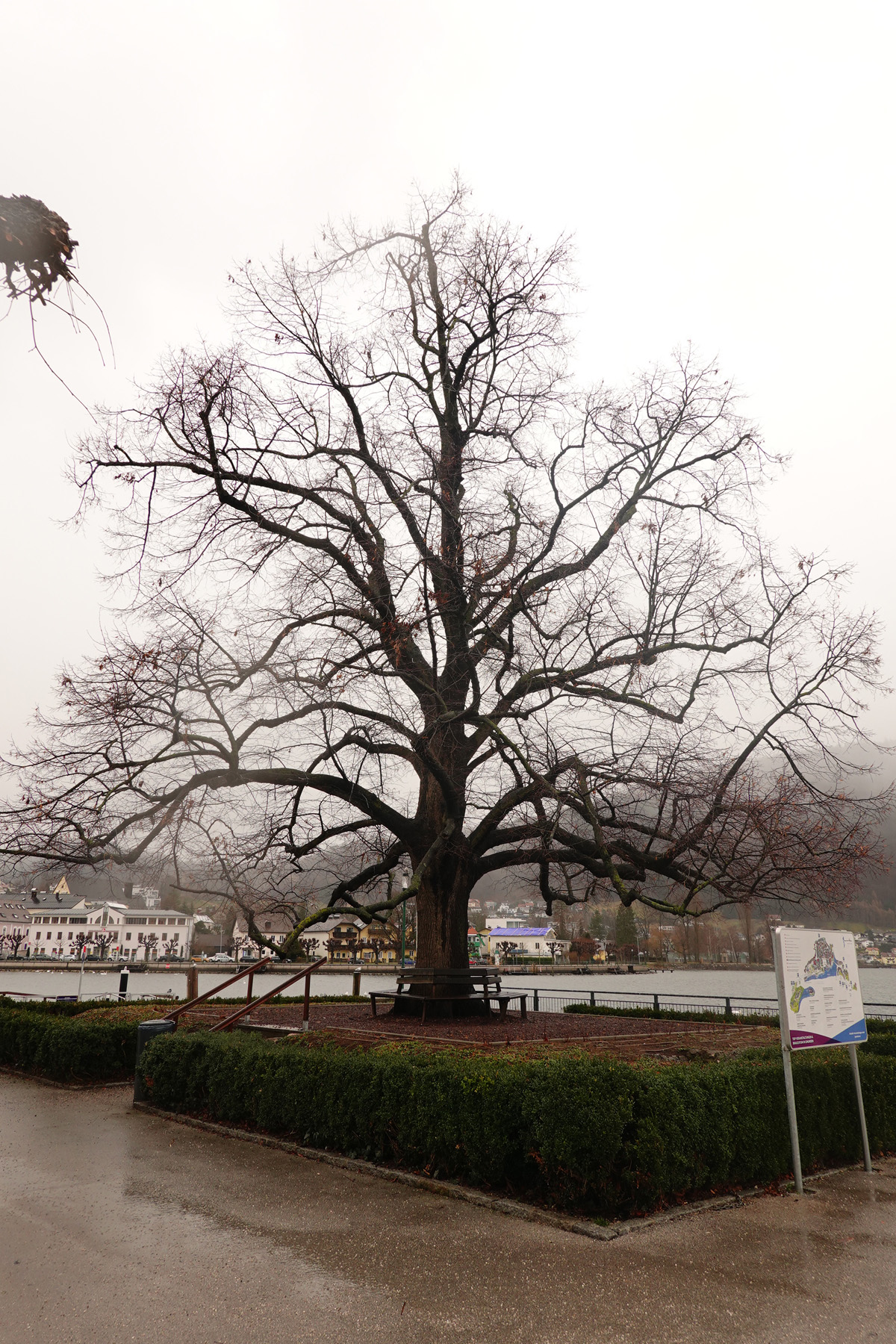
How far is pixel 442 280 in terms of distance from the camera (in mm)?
19750

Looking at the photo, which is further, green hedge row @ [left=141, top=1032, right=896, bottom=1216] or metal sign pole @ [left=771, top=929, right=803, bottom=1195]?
metal sign pole @ [left=771, top=929, right=803, bottom=1195]

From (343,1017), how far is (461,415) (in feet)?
42.9

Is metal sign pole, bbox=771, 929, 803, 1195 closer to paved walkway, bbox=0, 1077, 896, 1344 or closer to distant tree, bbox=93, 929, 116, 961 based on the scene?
paved walkway, bbox=0, 1077, 896, 1344

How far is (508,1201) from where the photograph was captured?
696cm

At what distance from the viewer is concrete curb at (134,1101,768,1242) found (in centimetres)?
641

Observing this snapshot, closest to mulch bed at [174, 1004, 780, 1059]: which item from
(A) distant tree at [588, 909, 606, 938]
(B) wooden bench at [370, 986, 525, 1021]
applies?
(B) wooden bench at [370, 986, 525, 1021]

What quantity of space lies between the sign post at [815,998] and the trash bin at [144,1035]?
8.10 m

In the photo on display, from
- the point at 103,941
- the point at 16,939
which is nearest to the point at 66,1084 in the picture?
the point at 103,941

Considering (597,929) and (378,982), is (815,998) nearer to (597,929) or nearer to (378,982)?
(378,982)

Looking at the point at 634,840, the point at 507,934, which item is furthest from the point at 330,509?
the point at 507,934

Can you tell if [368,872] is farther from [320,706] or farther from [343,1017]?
[320,706]

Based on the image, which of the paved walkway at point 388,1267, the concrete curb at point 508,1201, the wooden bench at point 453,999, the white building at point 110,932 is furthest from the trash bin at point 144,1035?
the white building at point 110,932

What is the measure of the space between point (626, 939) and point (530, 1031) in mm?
118427

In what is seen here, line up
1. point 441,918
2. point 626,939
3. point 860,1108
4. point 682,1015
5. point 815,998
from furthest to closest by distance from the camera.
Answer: point 626,939 < point 682,1015 < point 441,918 < point 860,1108 < point 815,998
